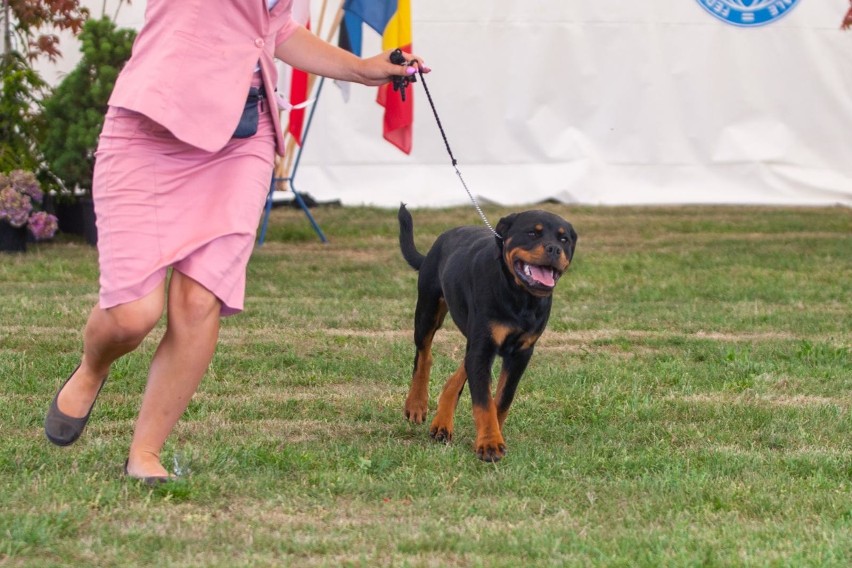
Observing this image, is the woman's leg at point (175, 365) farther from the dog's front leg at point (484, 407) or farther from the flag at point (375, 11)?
the flag at point (375, 11)

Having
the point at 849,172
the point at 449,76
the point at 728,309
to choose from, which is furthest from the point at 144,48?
the point at 849,172

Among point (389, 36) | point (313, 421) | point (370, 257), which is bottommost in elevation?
point (370, 257)

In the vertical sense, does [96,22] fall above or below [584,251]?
above

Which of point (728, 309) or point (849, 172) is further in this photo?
point (849, 172)

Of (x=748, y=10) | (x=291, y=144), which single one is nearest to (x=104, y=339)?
(x=291, y=144)

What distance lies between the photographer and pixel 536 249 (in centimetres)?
447

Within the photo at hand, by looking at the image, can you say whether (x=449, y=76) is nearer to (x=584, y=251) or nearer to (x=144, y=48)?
(x=584, y=251)

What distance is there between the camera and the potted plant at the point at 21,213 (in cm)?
983

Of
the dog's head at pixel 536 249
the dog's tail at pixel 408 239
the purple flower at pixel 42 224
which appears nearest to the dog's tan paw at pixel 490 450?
the dog's head at pixel 536 249

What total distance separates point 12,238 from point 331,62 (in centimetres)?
641

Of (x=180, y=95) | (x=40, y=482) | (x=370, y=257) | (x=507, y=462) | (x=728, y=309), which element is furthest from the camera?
(x=370, y=257)

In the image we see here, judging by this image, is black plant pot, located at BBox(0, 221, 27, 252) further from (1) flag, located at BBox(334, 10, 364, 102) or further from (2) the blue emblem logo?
(2) the blue emblem logo

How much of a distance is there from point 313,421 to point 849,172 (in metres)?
10.5

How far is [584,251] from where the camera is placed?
10719mm
